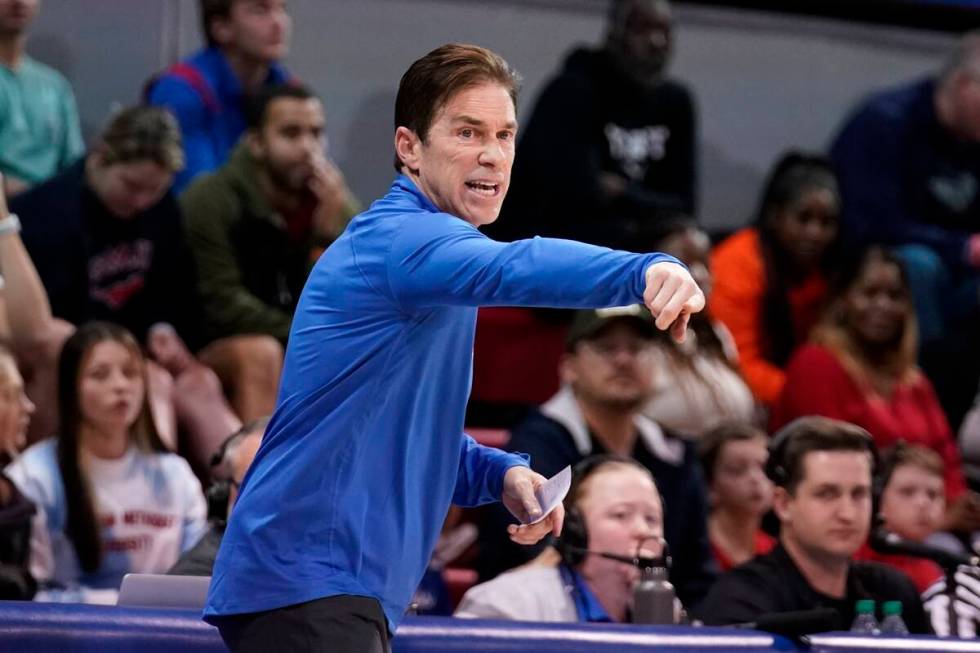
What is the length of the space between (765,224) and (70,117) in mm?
2539

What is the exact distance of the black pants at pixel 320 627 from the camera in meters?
2.23

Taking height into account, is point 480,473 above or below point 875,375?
above

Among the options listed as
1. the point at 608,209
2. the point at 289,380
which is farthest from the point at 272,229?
the point at 289,380

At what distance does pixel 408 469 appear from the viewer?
230cm

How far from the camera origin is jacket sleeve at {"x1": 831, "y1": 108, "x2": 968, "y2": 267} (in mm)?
6707

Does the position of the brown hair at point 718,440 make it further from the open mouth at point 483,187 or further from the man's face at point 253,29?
the open mouth at point 483,187

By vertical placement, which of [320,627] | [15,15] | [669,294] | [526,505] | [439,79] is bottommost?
[320,627]

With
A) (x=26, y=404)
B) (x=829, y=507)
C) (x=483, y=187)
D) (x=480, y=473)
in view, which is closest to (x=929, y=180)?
(x=829, y=507)

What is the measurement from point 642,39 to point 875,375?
1.51 metres

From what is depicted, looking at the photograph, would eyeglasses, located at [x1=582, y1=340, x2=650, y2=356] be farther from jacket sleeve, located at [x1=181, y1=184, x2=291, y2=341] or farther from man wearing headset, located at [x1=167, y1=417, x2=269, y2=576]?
man wearing headset, located at [x1=167, y1=417, x2=269, y2=576]

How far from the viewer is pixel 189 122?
19.6 ft

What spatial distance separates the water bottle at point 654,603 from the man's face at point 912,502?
5.20ft

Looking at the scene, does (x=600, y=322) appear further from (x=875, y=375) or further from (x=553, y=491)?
(x=553, y=491)

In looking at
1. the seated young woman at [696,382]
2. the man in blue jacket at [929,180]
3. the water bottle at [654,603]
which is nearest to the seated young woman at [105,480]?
the water bottle at [654,603]
